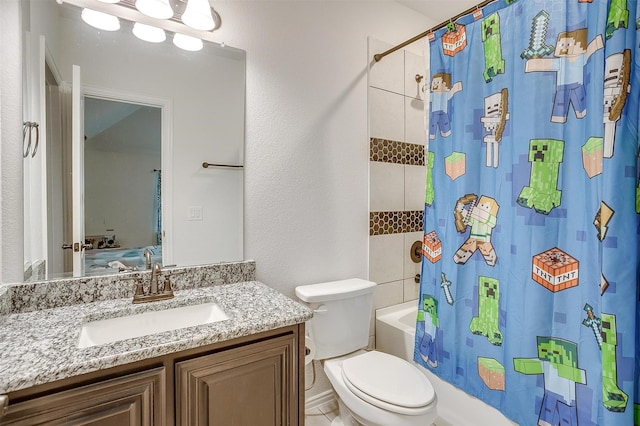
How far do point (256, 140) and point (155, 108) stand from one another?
463 mm

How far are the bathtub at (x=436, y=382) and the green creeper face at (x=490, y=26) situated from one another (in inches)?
62.1

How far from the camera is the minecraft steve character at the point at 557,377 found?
1.20 meters

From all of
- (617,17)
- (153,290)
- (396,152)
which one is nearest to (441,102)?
(396,152)

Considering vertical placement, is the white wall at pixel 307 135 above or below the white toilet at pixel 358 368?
above

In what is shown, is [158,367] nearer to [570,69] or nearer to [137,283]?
[137,283]

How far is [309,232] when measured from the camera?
1.82 meters

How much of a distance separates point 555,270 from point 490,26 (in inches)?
42.5

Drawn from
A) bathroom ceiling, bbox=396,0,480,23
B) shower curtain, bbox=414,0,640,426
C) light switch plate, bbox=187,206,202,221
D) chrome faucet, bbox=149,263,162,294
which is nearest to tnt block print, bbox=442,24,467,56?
shower curtain, bbox=414,0,640,426

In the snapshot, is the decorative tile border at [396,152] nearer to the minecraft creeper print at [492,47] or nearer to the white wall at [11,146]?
the minecraft creeper print at [492,47]

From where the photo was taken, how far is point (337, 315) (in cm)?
168

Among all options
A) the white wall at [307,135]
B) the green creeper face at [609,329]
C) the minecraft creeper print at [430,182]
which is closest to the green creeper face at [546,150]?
the minecraft creeper print at [430,182]

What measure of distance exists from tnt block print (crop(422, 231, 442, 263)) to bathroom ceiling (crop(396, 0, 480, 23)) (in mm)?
1607

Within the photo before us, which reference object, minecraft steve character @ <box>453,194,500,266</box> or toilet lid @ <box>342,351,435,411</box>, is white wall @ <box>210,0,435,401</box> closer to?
toilet lid @ <box>342,351,435,411</box>

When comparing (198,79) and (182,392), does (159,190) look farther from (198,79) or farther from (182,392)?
(182,392)
